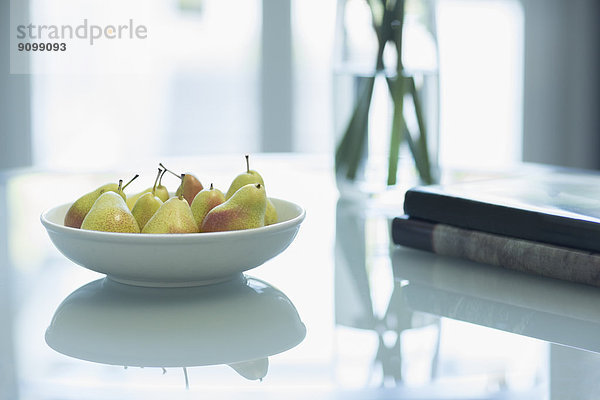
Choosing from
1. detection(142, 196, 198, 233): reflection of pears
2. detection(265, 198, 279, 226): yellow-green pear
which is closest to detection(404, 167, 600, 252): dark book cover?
detection(265, 198, 279, 226): yellow-green pear

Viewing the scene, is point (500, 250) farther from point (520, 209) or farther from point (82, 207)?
point (82, 207)

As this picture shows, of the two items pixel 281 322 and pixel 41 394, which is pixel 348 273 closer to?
pixel 281 322

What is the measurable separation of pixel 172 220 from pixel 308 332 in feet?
0.54

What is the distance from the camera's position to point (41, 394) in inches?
21.5

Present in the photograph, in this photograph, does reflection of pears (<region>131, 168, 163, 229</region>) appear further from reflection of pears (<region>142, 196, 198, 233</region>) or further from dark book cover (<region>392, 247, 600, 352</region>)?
dark book cover (<region>392, 247, 600, 352</region>)

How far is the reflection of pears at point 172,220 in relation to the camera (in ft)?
2.42

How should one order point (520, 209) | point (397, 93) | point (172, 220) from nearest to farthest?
point (172, 220)
point (520, 209)
point (397, 93)

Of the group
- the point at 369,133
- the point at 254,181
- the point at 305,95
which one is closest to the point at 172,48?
the point at 305,95

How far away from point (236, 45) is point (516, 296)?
2.95 m

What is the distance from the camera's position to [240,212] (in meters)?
0.75

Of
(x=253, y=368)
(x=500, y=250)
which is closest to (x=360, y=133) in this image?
(x=500, y=250)

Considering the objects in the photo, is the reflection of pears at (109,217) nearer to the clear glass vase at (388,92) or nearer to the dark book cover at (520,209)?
the dark book cover at (520,209)

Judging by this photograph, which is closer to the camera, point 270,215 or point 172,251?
point 172,251

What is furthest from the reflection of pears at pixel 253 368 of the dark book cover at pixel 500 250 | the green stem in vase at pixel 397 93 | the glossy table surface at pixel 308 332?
the green stem in vase at pixel 397 93
